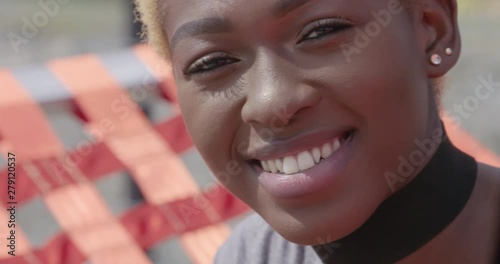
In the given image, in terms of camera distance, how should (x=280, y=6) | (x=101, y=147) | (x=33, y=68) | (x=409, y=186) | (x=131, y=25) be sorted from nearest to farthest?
(x=280, y=6)
(x=409, y=186)
(x=101, y=147)
(x=33, y=68)
(x=131, y=25)

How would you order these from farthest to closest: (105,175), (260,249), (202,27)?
(105,175), (260,249), (202,27)

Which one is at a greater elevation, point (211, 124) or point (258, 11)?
point (258, 11)

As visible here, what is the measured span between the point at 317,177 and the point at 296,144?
0.20 feet

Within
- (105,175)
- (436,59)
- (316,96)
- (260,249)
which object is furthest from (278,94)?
(105,175)

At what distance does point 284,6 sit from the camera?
4.12 feet

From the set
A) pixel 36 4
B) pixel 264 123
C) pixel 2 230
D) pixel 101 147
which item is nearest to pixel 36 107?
pixel 101 147

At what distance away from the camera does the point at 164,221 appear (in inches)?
118

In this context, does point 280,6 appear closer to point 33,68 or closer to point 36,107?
point 36,107

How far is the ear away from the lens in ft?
4.58

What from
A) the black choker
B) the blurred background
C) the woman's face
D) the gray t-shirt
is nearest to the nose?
the woman's face

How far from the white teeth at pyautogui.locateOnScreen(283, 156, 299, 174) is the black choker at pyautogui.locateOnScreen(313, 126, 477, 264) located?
18 centimetres

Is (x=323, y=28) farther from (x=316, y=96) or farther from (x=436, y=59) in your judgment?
(x=436, y=59)

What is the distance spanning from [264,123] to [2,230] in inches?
75.2

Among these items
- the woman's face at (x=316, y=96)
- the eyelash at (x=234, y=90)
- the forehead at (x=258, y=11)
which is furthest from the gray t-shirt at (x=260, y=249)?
the forehead at (x=258, y=11)
